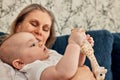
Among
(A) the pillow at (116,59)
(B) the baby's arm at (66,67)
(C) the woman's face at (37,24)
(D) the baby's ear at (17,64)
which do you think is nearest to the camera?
(B) the baby's arm at (66,67)

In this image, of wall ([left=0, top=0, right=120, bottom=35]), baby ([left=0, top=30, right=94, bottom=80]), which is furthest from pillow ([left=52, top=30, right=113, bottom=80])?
wall ([left=0, top=0, right=120, bottom=35])

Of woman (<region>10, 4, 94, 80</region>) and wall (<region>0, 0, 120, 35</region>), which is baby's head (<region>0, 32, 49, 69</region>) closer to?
woman (<region>10, 4, 94, 80</region>)

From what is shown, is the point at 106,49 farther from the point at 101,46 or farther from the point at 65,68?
the point at 65,68

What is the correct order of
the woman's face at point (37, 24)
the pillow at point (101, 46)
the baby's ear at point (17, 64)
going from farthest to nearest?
the pillow at point (101, 46) < the woman's face at point (37, 24) < the baby's ear at point (17, 64)

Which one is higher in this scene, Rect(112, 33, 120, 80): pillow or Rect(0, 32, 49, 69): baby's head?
Rect(0, 32, 49, 69): baby's head

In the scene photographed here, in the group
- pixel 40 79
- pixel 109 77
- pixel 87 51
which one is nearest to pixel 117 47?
pixel 109 77

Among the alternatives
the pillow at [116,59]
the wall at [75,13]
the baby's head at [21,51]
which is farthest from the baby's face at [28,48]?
the wall at [75,13]

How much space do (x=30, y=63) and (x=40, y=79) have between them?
130 millimetres

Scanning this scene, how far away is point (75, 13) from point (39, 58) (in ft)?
3.77

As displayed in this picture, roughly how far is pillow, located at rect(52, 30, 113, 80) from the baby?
39 centimetres

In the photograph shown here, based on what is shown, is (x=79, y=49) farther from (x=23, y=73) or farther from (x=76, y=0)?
(x=76, y=0)

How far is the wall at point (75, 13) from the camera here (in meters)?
2.26

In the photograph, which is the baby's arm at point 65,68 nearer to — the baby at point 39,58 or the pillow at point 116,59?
the baby at point 39,58

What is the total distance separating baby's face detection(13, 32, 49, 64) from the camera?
130 centimetres
